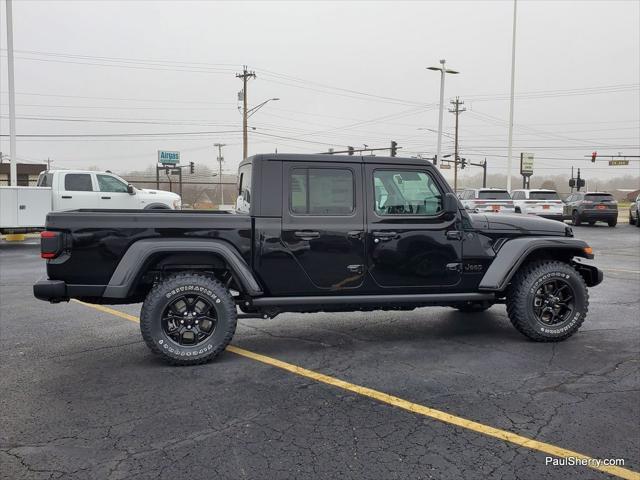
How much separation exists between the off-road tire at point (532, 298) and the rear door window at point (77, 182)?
43.8ft

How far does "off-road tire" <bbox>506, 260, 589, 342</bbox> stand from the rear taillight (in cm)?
430

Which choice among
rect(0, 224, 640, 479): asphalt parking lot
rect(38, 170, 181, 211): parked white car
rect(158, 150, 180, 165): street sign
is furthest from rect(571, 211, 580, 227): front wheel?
rect(158, 150, 180, 165): street sign

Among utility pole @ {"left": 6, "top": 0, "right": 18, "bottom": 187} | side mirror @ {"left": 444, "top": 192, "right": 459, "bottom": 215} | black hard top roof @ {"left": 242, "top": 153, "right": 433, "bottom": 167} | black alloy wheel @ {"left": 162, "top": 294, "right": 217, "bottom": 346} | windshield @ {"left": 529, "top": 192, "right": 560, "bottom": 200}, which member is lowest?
black alloy wheel @ {"left": 162, "top": 294, "right": 217, "bottom": 346}

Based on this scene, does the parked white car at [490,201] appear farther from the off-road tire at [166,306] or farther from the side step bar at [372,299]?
the off-road tire at [166,306]

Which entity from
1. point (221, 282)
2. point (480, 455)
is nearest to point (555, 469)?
point (480, 455)

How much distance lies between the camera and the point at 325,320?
20.6 ft

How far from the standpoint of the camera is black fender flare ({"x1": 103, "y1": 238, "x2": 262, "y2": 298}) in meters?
4.41

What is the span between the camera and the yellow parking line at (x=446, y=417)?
9.44ft

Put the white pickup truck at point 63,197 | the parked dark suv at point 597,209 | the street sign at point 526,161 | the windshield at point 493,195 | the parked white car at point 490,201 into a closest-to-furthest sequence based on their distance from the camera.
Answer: the white pickup truck at point 63,197 < the parked white car at point 490,201 < the windshield at point 493,195 < the parked dark suv at point 597,209 < the street sign at point 526,161

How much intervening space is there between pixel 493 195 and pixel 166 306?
822 inches

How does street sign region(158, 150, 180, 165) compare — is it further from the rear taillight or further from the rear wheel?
the rear taillight

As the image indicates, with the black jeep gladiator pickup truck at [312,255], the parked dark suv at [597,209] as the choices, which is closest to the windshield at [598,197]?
the parked dark suv at [597,209]

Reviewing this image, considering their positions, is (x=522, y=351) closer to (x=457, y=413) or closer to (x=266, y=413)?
(x=457, y=413)

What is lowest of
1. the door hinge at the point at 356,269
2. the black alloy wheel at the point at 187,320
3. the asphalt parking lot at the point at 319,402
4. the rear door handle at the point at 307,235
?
the asphalt parking lot at the point at 319,402
